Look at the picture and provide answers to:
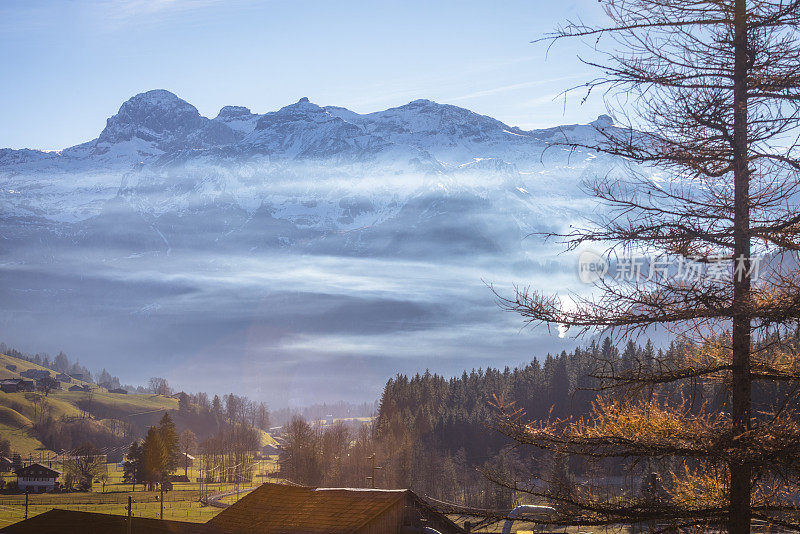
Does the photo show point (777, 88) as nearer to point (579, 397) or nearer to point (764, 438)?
point (764, 438)

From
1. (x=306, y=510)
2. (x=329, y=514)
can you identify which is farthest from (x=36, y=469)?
(x=329, y=514)

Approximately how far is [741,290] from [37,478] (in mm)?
155301

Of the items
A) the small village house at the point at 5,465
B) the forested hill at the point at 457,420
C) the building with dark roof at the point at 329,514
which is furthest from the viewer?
the small village house at the point at 5,465

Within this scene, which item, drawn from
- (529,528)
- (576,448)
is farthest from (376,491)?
(576,448)

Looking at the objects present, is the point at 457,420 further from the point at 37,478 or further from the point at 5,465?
the point at 5,465

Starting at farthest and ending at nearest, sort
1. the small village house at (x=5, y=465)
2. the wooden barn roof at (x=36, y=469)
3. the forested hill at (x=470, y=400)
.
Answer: the small village house at (x=5, y=465) → the forested hill at (x=470, y=400) → the wooden barn roof at (x=36, y=469)

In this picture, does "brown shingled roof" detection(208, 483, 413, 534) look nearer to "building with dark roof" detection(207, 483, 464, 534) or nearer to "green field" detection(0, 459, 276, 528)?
"building with dark roof" detection(207, 483, 464, 534)

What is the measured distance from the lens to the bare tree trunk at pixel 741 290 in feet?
40.4

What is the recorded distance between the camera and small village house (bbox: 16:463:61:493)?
140m

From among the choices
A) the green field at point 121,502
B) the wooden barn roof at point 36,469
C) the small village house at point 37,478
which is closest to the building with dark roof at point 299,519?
the green field at point 121,502

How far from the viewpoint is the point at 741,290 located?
12516 mm

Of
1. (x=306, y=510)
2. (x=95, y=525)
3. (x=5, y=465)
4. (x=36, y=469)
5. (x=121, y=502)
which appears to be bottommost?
(x=5, y=465)

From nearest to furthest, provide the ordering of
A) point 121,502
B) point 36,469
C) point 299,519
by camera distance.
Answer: point 299,519 → point 121,502 → point 36,469

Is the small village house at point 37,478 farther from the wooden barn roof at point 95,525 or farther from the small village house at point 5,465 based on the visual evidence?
the wooden barn roof at point 95,525
